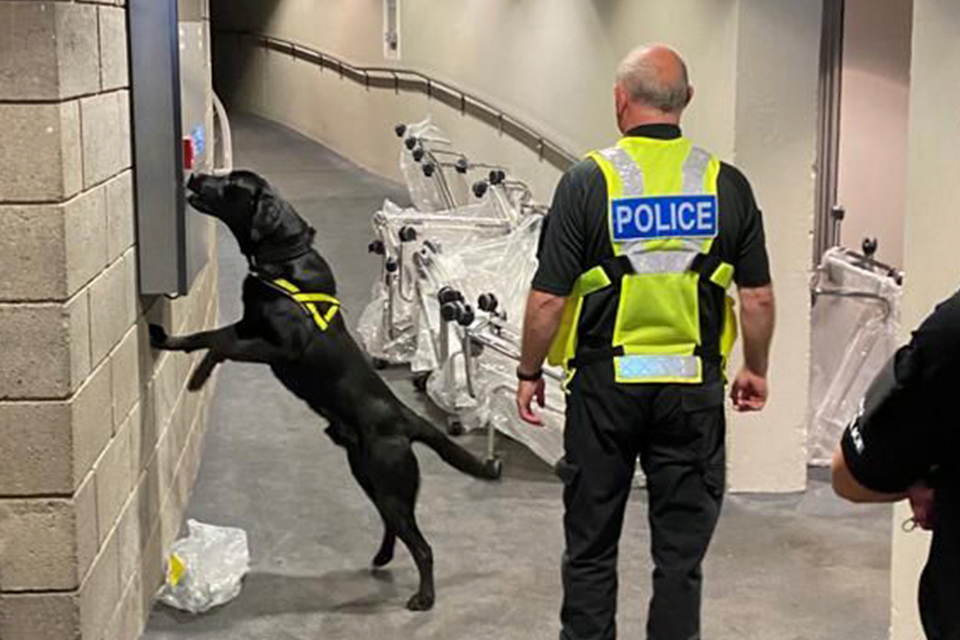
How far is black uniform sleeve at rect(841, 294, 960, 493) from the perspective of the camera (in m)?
1.50

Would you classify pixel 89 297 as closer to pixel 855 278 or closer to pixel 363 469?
pixel 363 469

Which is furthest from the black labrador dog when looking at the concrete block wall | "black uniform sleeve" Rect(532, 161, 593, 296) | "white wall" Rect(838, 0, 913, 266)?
"white wall" Rect(838, 0, 913, 266)

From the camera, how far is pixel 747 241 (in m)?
3.11

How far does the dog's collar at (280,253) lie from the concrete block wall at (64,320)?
19.3 inches

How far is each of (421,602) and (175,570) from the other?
70 centimetres

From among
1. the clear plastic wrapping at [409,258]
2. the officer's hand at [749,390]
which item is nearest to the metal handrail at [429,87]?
the clear plastic wrapping at [409,258]

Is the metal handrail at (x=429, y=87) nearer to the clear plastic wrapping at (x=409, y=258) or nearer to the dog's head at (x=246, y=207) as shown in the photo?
Result: the clear plastic wrapping at (x=409, y=258)

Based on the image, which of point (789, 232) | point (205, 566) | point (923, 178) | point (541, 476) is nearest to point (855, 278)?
Answer: point (789, 232)

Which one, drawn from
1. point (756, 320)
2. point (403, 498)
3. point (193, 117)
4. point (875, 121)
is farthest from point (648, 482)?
point (875, 121)

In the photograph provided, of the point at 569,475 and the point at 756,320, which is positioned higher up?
the point at 756,320

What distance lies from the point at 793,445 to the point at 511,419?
3.50 feet

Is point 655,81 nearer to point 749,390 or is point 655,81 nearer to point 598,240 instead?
Answer: point 598,240

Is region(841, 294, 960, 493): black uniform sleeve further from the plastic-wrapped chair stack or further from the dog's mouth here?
the plastic-wrapped chair stack

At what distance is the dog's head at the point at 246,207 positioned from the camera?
381 centimetres
